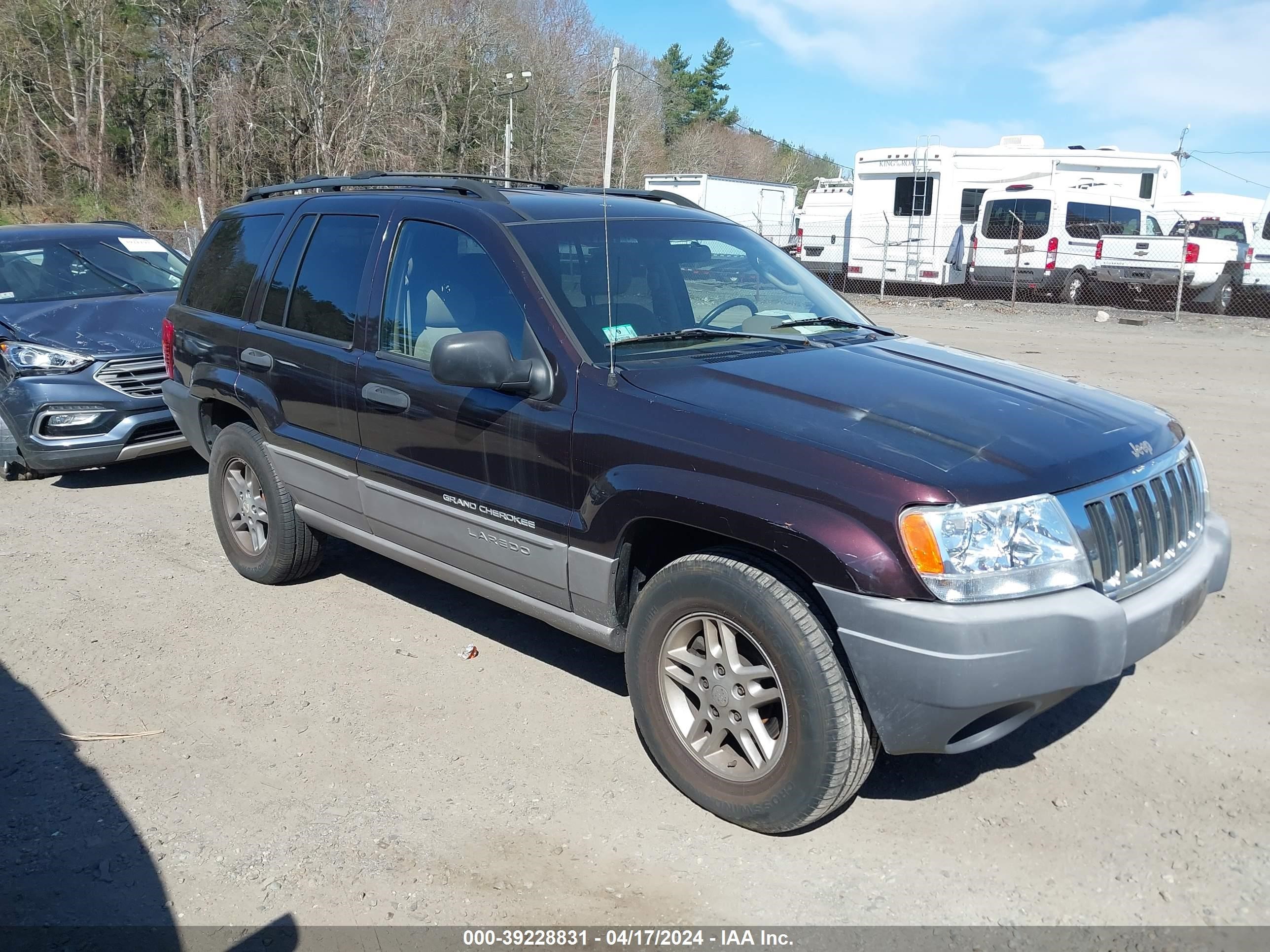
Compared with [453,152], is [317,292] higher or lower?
lower

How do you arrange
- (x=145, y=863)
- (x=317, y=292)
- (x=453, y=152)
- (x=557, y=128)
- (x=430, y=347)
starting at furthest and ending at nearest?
1. (x=453, y=152)
2. (x=557, y=128)
3. (x=317, y=292)
4. (x=430, y=347)
5. (x=145, y=863)

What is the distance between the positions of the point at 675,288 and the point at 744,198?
2497 cm

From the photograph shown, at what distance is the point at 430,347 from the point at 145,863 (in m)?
2.09

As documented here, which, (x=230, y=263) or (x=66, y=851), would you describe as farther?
(x=230, y=263)

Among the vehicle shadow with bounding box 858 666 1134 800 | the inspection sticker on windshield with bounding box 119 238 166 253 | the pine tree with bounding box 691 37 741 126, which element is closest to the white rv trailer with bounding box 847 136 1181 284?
the inspection sticker on windshield with bounding box 119 238 166 253

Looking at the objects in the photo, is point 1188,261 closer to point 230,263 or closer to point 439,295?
point 230,263

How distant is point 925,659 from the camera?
2.81 meters

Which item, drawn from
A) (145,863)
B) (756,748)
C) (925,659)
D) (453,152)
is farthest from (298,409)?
(453,152)

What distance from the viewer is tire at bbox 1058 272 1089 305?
2052 centimetres

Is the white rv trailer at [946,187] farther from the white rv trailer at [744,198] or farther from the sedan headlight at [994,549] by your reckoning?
the sedan headlight at [994,549]

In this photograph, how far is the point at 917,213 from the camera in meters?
22.7

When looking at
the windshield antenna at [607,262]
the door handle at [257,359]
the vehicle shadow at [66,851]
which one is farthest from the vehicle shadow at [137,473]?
the windshield antenna at [607,262]

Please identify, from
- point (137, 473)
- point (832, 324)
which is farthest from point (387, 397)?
point (137, 473)

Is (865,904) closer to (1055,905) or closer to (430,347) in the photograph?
(1055,905)
